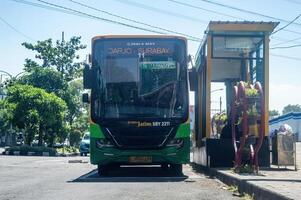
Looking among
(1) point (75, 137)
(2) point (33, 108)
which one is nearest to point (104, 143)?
(2) point (33, 108)

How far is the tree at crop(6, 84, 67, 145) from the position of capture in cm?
3634

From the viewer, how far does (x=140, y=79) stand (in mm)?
11438

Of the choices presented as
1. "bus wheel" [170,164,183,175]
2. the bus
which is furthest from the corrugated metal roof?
"bus wheel" [170,164,183,175]

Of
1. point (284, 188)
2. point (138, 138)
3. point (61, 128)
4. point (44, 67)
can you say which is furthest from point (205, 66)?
point (44, 67)

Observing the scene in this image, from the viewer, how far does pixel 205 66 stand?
530 inches

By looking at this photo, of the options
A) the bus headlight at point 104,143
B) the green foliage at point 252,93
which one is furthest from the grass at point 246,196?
the bus headlight at point 104,143

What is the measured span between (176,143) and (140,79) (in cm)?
172

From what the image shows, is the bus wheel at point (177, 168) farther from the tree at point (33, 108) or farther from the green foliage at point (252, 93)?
the tree at point (33, 108)

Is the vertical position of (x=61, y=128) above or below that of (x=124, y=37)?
below

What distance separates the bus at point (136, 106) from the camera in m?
11.2

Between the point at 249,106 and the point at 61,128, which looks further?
the point at 61,128

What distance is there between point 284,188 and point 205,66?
697cm

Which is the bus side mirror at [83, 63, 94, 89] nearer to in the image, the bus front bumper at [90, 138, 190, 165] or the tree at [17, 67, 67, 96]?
Answer: the bus front bumper at [90, 138, 190, 165]

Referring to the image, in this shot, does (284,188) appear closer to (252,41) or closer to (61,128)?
(252,41)
